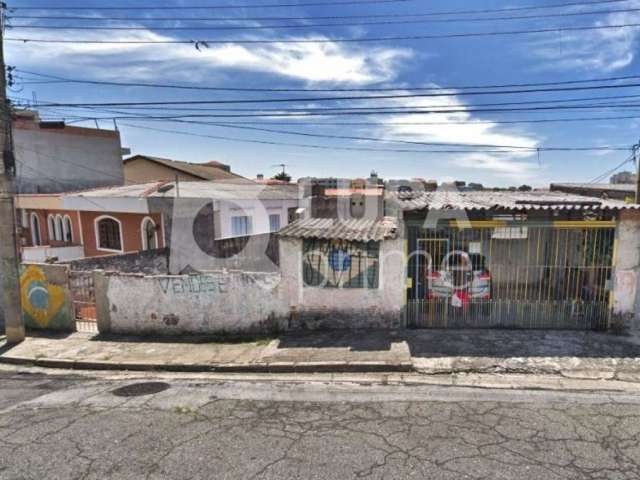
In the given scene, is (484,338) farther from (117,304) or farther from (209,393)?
(117,304)

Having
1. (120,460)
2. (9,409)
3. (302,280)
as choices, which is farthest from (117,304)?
(120,460)

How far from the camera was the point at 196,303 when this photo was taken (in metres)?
8.59

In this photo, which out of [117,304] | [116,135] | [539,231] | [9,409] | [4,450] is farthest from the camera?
[116,135]

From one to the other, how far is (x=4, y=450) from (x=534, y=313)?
8.82 metres

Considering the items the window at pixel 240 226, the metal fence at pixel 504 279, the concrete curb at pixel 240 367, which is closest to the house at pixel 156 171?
the window at pixel 240 226

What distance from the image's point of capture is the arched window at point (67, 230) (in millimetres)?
18047

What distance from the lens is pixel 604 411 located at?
5.06 metres

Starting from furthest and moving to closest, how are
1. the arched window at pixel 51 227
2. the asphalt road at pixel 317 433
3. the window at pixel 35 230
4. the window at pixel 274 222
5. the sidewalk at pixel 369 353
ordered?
1. the window at pixel 274 222
2. the window at pixel 35 230
3. the arched window at pixel 51 227
4. the sidewalk at pixel 369 353
5. the asphalt road at pixel 317 433

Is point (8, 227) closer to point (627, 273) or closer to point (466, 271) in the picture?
point (466, 271)

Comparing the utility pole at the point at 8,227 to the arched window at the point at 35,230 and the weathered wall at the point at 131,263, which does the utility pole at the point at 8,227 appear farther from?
the arched window at the point at 35,230

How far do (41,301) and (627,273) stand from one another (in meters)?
13.0

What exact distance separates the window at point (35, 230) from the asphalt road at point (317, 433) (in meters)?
16.4

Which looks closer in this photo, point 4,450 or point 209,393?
point 4,450

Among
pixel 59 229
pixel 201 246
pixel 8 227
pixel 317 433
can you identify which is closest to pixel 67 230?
pixel 59 229
